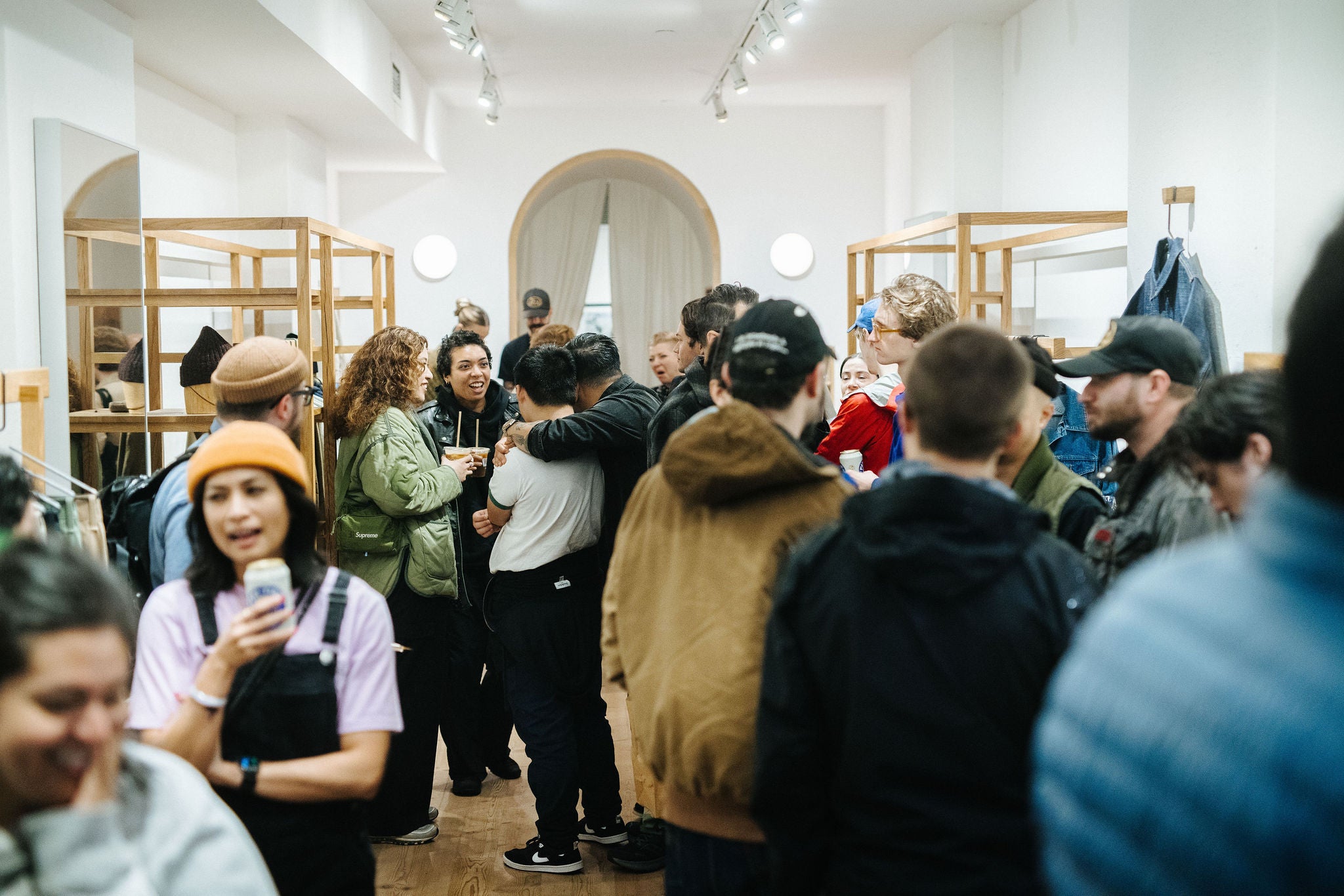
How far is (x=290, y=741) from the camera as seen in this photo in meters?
1.65

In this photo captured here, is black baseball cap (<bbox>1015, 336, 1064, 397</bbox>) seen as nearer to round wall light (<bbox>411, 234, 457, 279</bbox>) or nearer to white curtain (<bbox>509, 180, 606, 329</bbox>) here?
round wall light (<bbox>411, 234, 457, 279</bbox>)

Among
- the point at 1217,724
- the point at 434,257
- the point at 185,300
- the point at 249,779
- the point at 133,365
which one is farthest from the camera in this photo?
the point at 434,257

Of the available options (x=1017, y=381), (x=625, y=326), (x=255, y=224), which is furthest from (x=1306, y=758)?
(x=625, y=326)

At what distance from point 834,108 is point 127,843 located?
932 cm

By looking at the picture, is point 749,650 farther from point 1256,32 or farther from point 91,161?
point 91,161

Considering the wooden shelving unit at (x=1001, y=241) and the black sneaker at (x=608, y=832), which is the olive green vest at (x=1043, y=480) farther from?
the wooden shelving unit at (x=1001, y=241)

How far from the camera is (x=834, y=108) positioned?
9523 mm

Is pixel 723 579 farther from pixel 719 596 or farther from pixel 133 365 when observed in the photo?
pixel 133 365

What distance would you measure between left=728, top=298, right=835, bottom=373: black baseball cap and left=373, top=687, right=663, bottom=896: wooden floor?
1964mm

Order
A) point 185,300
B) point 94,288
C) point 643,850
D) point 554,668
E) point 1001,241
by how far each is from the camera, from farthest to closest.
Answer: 1. point 1001,241
2. point 185,300
3. point 94,288
4. point 643,850
5. point 554,668

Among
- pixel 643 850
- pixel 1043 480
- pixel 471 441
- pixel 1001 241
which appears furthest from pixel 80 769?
pixel 1001 241

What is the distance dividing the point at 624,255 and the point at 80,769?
11.5 metres

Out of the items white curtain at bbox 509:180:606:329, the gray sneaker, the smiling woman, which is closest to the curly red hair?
the gray sneaker

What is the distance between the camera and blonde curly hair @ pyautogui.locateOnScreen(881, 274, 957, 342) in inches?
120
